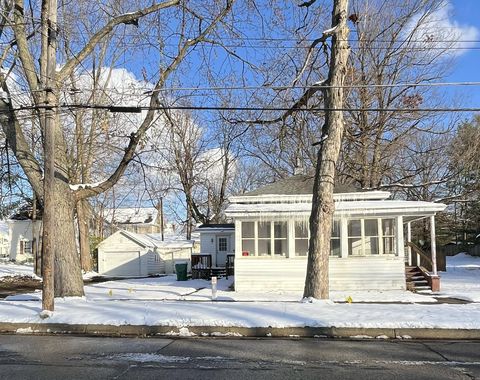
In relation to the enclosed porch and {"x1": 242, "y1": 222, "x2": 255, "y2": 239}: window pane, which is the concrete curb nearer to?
the enclosed porch

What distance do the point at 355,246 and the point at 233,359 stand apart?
46.0 ft

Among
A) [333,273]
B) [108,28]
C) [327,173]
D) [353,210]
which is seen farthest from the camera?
[333,273]

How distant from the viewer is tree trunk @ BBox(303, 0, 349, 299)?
14203 millimetres

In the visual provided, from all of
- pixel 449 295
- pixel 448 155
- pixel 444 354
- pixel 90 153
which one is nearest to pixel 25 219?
pixel 90 153

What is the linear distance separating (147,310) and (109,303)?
242 cm

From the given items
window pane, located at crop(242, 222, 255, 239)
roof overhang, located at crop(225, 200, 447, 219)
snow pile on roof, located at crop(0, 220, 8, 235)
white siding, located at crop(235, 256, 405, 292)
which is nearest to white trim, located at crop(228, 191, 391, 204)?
roof overhang, located at crop(225, 200, 447, 219)

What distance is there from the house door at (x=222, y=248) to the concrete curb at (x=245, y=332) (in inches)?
977

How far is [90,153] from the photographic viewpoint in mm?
33281

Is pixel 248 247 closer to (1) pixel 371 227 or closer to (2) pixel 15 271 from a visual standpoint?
(1) pixel 371 227

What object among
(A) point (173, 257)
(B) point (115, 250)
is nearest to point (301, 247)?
(B) point (115, 250)

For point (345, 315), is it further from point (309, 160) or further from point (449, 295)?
point (309, 160)

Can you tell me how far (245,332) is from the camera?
10727mm

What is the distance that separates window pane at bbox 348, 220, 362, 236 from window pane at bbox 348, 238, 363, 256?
0.25m

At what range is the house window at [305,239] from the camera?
20.9m
